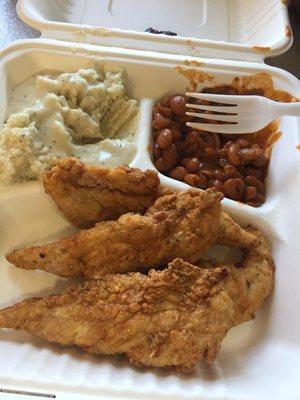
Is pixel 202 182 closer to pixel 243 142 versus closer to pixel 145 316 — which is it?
pixel 243 142

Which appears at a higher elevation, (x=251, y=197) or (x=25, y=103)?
(x=25, y=103)

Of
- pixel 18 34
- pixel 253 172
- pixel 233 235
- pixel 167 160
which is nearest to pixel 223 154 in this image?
pixel 253 172

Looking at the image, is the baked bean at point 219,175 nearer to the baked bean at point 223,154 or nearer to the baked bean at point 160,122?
the baked bean at point 223,154

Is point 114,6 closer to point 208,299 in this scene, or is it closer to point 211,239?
point 211,239

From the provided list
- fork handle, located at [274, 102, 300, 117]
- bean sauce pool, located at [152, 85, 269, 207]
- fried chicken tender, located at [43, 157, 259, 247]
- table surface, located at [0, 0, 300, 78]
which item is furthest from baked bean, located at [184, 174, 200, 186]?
table surface, located at [0, 0, 300, 78]

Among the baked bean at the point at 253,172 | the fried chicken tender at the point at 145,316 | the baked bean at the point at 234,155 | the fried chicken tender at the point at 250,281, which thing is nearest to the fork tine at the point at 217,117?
the baked bean at the point at 234,155

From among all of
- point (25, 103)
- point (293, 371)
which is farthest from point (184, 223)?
point (25, 103)
